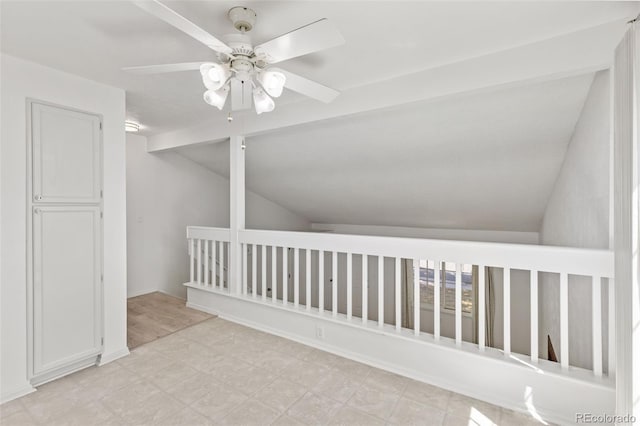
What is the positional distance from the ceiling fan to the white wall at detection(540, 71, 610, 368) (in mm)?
1911

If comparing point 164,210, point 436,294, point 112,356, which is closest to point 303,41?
point 436,294

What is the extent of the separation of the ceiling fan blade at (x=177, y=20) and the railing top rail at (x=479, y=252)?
1.89 meters

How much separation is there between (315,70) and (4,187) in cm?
248

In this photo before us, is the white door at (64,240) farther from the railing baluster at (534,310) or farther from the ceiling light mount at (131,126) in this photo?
the railing baluster at (534,310)

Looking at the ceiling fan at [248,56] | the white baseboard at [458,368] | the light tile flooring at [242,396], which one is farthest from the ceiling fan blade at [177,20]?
the white baseboard at [458,368]

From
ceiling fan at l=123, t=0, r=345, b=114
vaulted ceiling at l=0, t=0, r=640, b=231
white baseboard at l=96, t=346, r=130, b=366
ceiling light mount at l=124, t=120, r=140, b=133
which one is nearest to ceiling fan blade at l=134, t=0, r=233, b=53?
ceiling fan at l=123, t=0, r=345, b=114

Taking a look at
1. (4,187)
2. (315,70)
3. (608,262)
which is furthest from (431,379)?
(4,187)

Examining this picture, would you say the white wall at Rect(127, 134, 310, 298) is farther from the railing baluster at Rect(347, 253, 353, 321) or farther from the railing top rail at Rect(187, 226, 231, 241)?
the railing baluster at Rect(347, 253, 353, 321)

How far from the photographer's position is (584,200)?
8.20 ft

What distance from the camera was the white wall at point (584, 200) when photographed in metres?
2.07

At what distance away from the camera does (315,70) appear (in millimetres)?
2465

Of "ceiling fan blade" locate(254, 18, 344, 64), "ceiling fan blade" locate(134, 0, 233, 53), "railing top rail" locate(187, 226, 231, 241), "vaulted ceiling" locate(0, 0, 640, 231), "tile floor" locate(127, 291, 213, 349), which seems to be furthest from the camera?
"railing top rail" locate(187, 226, 231, 241)

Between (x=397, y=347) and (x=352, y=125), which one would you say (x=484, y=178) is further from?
(x=397, y=347)

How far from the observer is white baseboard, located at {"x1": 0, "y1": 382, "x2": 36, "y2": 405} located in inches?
85.3
